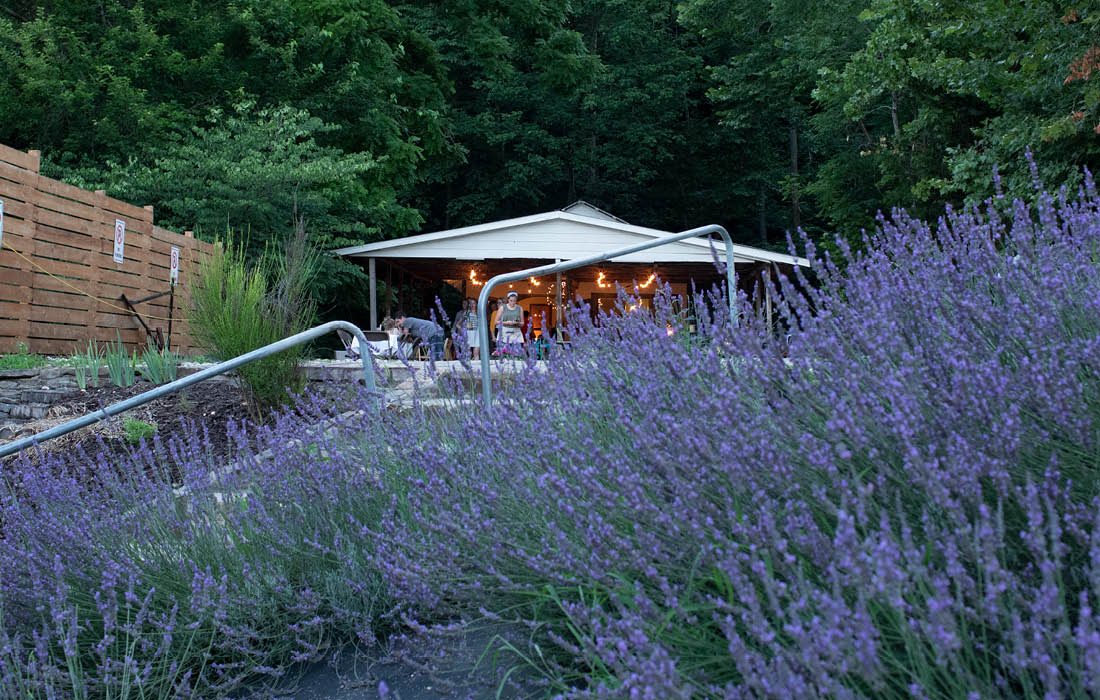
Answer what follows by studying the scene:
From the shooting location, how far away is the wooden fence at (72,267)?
1039cm

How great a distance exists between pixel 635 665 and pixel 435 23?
26.7 metres

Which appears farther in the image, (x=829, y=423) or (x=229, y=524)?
(x=229, y=524)

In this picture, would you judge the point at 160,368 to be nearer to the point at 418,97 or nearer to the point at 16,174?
Result: the point at 16,174

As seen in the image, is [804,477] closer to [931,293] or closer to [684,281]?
[931,293]

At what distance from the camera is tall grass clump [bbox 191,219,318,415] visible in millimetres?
7523

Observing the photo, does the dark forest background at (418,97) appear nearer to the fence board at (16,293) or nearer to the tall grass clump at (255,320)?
the fence board at (16,293)

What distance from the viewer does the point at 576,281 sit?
23969mm

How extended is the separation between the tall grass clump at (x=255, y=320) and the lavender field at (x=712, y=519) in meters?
3.94

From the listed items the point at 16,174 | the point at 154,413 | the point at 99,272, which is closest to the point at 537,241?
the point at 99,272

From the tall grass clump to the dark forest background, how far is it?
287 inches

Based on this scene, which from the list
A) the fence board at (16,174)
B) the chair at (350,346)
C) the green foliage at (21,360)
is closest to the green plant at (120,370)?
the green foliage at (21,360)

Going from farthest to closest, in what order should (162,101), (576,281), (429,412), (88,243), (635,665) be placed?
1. (576,281)
2. (162,101)
3. (88,243)
4. (429,412)
5. (635,665)

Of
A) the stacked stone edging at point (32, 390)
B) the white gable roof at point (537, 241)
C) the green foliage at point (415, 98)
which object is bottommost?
the stacked stone edging at point (32, 390)

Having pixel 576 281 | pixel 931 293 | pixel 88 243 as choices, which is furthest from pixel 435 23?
pixel 931 293
